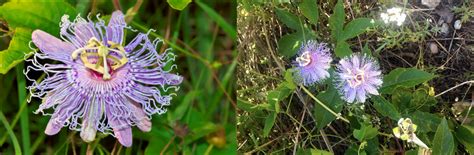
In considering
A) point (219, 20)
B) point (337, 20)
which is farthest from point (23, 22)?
point (337, 20)

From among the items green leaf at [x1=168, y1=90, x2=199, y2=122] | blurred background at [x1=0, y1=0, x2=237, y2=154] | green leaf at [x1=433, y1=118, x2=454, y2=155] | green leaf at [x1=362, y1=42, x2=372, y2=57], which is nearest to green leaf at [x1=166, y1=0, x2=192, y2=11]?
blurred background at [x1=0, y1=0, x2=237, y2=154]

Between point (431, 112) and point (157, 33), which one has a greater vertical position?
point (157, 33)

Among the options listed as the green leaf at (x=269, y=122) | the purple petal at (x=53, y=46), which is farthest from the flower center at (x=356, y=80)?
the purple petal at (x=53, y=46)

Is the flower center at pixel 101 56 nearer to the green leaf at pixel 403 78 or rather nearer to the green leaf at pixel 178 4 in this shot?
the green leaf at pixel 178 4

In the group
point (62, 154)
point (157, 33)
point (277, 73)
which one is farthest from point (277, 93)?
point (62, 154)

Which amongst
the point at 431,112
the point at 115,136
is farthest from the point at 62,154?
the point at 431,112

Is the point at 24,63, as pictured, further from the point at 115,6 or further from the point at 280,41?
the point at 280,41
